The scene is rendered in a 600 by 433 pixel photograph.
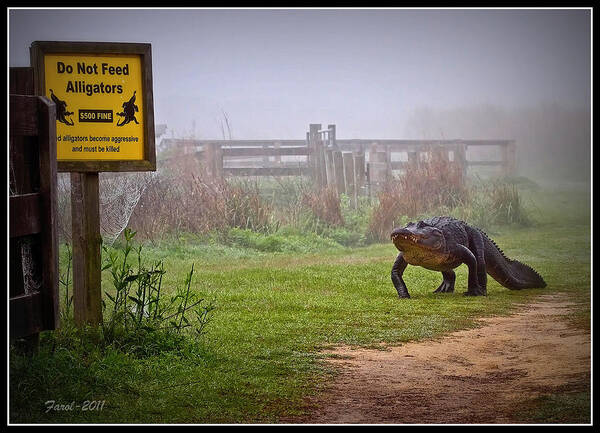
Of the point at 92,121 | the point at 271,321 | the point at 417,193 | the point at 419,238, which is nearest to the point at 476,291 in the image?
the point at 419,238

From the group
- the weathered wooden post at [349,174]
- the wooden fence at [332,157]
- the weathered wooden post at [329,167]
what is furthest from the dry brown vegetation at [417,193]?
the weathered wooden post at [329,167]

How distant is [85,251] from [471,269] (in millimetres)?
4589

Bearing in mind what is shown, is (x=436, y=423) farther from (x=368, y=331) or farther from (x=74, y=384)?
(x=368, y=331)

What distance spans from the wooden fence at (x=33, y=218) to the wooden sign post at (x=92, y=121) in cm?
85

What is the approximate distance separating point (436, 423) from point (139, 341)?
216 centimetres

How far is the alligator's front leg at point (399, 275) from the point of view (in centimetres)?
928

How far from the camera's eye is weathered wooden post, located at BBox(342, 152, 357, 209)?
14164 millimetres

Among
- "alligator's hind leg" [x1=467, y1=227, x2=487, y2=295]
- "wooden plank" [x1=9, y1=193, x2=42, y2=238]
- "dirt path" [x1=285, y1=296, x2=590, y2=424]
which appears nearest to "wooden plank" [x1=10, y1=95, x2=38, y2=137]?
"wooden plank" [x1=9, y1=193, x2=42, y2=238]

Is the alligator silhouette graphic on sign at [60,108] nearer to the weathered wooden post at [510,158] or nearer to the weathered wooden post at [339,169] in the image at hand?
the weathered wooden post at [339,169]

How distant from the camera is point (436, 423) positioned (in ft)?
17.3

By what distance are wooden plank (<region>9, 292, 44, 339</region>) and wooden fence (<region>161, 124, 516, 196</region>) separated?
8.84 m

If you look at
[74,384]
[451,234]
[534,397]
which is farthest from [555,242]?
[74,384]

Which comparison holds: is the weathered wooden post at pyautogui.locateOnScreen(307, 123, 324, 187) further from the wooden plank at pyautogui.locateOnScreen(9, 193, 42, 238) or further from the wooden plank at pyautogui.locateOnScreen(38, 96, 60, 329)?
the wooden plank at pyautogui.locateOnScreen(9, 193, 42, 238)

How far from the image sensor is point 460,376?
21.0ft
